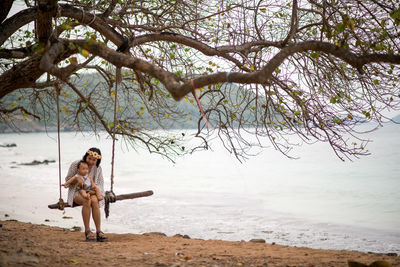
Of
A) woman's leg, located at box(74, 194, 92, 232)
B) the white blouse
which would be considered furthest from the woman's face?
woman's leg, located at box(74, 194, 92, 232)

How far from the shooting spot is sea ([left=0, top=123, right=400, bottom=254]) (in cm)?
914

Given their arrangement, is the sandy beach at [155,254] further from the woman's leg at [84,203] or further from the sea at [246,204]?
the sea at [246,204]

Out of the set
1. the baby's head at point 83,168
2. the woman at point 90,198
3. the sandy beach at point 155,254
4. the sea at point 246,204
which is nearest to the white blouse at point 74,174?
the woman at point 90,198

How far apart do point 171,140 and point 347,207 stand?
8.75 meters

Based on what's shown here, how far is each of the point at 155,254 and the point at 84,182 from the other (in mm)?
1482

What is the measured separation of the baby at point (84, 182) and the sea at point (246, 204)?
212 cm

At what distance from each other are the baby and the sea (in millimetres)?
2122

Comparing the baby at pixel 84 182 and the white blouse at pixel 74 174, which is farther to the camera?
the white blouse at pixel 74 174

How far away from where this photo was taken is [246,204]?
Result: 13.7 m

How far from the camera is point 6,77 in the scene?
A: 193 inches

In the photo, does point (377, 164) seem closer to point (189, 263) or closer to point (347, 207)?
point (347, 207)

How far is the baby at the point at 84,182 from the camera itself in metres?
5.37

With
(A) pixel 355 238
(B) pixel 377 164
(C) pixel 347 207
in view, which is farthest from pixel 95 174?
(B) pixel 377 164

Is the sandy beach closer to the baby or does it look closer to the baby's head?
the baby
